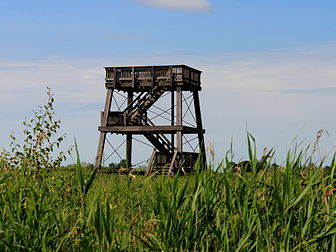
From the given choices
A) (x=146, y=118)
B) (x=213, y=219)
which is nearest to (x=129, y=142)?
(x=146, y=118)

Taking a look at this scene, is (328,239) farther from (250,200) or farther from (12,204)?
(12,204)

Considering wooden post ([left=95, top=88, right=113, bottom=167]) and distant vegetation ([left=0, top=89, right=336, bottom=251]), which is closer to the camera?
distant vegetation ([left=0, top=89, right=336, bottom=251])

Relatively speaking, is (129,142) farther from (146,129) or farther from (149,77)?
(149,77)

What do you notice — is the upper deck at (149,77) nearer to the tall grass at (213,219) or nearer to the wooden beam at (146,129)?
the wooden beam at (146,129)

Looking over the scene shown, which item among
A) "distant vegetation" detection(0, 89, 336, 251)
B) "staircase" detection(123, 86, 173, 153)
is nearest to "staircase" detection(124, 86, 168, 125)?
"staircase" detection(123, 86, 173, 153)

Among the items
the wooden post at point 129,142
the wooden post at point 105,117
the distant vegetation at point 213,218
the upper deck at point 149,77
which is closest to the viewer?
the distant vegetation at point 213,218

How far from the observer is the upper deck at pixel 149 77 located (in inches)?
1053

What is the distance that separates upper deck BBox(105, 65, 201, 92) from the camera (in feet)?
87.8

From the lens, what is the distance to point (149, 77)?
2719cm

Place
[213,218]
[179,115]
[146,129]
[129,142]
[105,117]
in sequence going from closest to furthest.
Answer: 1. [213,218]
2. [179,115]
3. [146,129]
4. [105,117]
5. [129,142]

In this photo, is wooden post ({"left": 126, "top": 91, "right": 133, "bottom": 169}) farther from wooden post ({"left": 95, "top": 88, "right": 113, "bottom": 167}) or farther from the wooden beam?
wooden post ({"left": 95, "top": 88, "right": 113, "bottom": 167})

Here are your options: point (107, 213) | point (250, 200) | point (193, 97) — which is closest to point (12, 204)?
point (107, 213)

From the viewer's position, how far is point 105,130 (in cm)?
2738

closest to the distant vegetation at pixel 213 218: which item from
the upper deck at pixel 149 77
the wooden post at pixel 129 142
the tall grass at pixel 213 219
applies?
the tall grass at pixel 213 219
